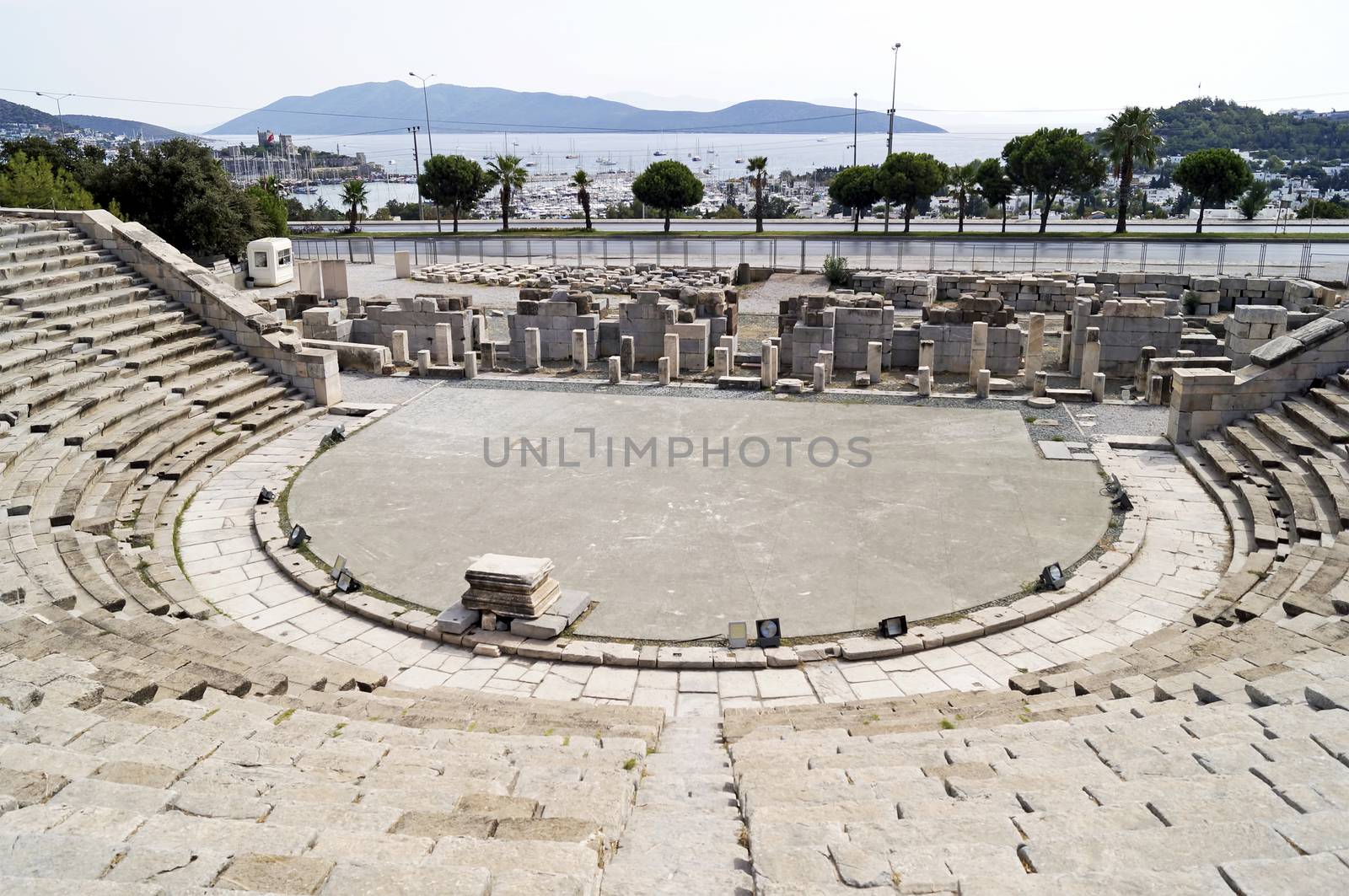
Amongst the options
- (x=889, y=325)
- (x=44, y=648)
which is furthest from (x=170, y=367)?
(x=889, y=325)

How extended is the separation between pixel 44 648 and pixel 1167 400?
2114 centimetres

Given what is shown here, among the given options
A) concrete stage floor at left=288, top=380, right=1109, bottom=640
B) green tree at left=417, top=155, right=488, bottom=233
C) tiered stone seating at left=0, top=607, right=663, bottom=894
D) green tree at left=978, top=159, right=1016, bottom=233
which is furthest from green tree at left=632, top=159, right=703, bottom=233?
tiered stone seating at left=0, top=607, right=663, bottom=894

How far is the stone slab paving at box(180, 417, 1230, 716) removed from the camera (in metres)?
11.0

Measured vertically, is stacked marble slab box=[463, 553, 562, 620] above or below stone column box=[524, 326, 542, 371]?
below

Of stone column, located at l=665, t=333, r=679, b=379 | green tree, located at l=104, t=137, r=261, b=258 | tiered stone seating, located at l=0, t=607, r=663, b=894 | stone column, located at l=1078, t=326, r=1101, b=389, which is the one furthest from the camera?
green tree, located at l=104, t=137, r=261, b=258

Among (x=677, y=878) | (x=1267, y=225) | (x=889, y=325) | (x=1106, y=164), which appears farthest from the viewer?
(x=1267, y=225)

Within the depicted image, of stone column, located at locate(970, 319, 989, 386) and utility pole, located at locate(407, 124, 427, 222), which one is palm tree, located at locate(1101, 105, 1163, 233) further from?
utility pole, located at locate(407, 124, 427, 222)

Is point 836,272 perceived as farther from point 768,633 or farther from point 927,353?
point 768,633

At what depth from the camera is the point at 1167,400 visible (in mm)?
21875

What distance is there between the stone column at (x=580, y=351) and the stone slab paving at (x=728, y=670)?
11.6 meters

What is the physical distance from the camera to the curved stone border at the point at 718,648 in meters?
11.4

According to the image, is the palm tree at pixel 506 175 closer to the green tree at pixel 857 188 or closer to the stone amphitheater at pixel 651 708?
the green tree at pixel 857 188

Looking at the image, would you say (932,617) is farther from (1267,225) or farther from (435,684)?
(1267,225)

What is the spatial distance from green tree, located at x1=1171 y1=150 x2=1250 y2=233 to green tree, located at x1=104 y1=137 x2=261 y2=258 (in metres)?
51.6
